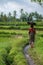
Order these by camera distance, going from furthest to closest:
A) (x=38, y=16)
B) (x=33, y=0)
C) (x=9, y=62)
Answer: (x=38, y=16) → (x=33, y=0) → (x=9, y=62)

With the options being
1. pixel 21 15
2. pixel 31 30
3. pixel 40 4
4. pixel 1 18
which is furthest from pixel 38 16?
pixel 31 30

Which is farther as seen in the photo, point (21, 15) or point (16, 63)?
point (21, 15)

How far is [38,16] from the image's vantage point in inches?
5010

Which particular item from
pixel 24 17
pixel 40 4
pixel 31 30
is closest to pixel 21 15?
pixel 24 17

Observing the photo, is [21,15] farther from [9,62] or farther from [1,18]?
[9,62]

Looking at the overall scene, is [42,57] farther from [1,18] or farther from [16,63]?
[1,18]

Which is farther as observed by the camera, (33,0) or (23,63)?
(33,0)

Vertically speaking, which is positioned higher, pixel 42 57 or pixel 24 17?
pixel 42 57

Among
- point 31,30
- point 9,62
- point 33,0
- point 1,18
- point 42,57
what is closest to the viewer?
point 9,62

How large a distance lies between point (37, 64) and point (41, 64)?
331 millimetres

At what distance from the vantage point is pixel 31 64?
431 inches

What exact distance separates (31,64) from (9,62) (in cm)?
89

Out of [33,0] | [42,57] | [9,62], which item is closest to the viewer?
[9,62]

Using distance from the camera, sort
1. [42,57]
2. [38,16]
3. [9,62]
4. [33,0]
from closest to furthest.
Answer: [9,62]
[42,57]
[33,0]
[38,16]
